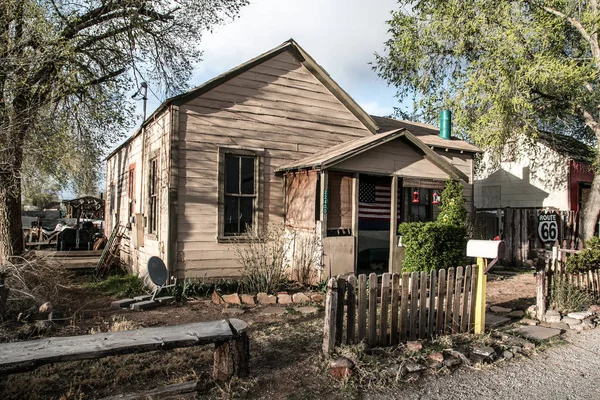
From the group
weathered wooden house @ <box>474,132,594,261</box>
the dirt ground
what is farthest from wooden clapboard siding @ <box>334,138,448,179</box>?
weathered wooden house @ <box>474,132,594,261</box>

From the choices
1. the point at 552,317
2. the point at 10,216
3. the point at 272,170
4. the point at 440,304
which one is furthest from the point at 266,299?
the point at 10,216

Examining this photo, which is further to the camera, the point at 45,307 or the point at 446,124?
the point at 446,124

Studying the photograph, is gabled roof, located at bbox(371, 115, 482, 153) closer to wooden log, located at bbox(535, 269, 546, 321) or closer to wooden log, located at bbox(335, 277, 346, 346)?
wooden log, located at bbox(535, 269, 546, 321)

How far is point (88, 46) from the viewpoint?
11117 mm

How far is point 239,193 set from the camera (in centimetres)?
947

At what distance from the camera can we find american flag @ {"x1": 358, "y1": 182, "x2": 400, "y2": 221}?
10.5 metres

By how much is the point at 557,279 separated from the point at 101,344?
754 cm

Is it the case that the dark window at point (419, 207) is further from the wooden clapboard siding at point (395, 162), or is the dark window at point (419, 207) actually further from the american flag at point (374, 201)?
the wooden clapboard siding at point (395, 162)

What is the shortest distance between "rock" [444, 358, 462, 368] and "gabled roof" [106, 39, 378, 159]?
23.8 ft

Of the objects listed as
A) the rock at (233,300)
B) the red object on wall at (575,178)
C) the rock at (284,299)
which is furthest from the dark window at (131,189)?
the red object on wall at (575,178)

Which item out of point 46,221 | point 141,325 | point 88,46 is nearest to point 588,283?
point 141,325

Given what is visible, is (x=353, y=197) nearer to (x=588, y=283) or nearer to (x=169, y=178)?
(x=169, y=178)

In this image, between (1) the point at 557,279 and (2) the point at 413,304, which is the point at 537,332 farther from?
(2) the point at 413,304

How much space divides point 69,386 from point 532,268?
13862 millimetres
